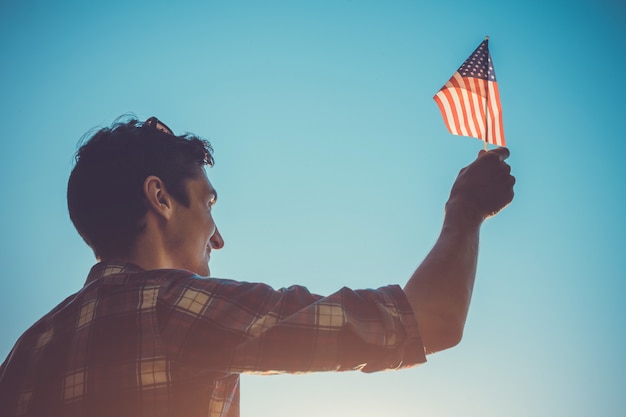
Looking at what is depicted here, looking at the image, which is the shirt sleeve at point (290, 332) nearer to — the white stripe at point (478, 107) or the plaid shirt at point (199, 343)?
Answer: the plaid shirt at point (199, 343)

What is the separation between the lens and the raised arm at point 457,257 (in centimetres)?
149

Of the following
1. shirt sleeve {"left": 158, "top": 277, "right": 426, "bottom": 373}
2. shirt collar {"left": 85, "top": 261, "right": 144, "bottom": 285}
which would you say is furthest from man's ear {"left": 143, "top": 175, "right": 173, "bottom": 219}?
shirt sleeve {"left": 158, "top": 277, "right": 426, "bottom": 373}

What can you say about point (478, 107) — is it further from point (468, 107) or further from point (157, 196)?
point (157, 196)

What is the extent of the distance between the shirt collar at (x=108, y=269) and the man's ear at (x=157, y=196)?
0.30m

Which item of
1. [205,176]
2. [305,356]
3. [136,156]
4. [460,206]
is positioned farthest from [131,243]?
[460,206]

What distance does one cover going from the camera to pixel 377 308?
1458 mm

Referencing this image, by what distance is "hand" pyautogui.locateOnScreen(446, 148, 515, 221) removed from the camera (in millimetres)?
1924

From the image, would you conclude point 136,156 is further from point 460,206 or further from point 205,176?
point 460,206

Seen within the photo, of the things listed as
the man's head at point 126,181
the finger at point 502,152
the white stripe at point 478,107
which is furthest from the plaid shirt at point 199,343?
the white stripe at point 478,107

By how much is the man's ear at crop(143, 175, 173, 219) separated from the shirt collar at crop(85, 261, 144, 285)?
30 centimetres

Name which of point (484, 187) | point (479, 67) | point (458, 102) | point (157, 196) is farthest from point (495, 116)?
point (157, 196)

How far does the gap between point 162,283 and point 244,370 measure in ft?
1.23

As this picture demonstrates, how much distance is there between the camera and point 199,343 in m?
1.44

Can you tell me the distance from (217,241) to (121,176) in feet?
2.34
